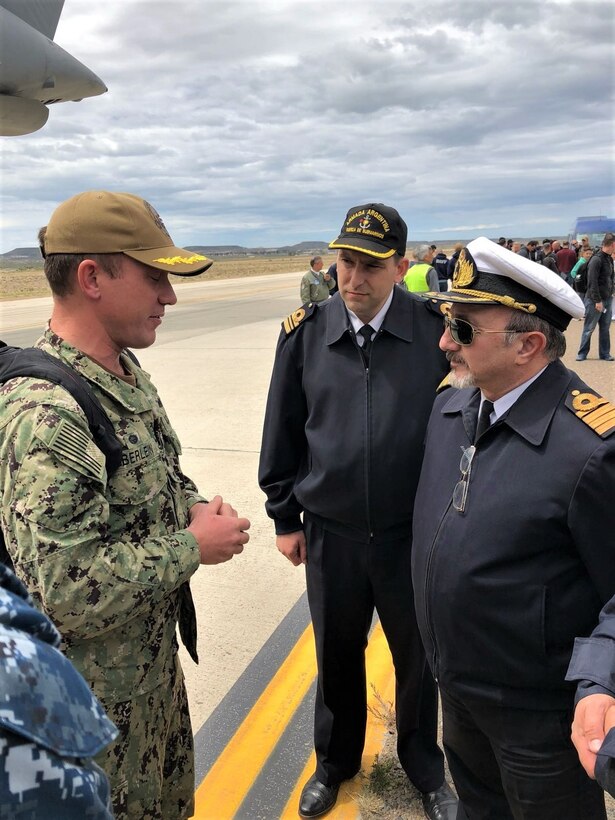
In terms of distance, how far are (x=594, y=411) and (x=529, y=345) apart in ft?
0.81

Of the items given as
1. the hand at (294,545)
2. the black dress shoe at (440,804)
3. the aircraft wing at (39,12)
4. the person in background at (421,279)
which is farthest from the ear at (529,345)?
the person in background at (421,279)

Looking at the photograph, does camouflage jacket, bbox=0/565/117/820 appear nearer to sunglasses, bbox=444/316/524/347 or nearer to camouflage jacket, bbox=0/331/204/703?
camouflage jacket, bbox=0/331/204/703

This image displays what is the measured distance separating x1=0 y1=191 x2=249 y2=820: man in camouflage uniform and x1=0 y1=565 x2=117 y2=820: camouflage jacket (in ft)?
2.27

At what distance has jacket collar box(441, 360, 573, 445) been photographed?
156cm

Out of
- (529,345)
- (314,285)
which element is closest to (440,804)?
(529,345)

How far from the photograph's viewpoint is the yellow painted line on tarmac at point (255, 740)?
232 centimetres

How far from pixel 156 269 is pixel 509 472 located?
104 centimetres

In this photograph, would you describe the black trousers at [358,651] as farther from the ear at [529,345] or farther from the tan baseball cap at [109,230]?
the tan baseball cap at [109,230]

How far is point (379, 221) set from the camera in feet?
8.03

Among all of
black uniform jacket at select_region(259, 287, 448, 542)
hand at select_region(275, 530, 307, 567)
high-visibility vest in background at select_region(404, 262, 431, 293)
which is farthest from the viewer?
high-visibility vest in background at select_region(404, 262, 431, 293)

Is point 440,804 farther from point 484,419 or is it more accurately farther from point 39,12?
point 39,12

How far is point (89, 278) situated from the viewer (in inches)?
60.2

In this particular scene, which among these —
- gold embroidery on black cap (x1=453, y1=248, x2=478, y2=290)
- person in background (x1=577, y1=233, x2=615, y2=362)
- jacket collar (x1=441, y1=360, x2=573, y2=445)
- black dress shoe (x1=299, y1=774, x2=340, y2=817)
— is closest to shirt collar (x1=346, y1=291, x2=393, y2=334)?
gold embroidery on black cap (x1=453, y1=248, x2=478, y2=290)

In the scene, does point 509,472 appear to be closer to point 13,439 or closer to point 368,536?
point 368,536
